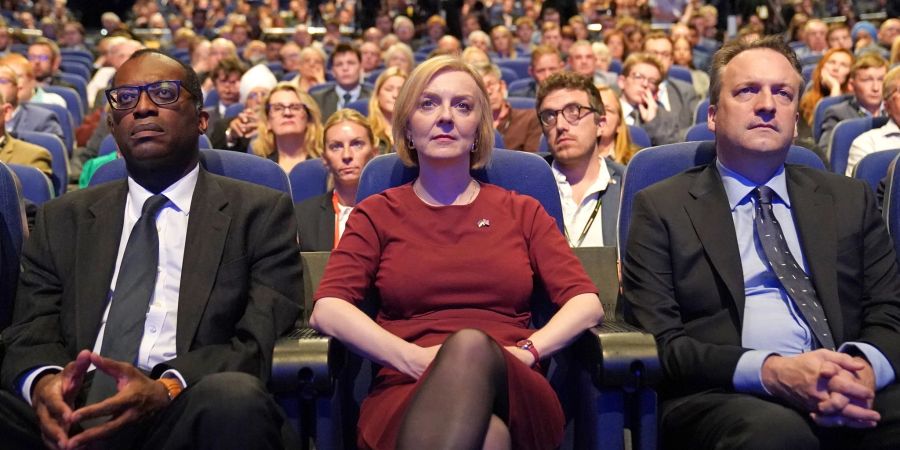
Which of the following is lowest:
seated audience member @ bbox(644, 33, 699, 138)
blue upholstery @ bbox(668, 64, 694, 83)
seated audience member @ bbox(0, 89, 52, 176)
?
blue upholstery @ bbox(668, 64, 694, 83)

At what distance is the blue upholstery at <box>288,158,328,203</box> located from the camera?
4.04 m

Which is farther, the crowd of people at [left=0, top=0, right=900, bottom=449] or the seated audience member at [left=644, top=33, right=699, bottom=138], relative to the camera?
the seated audience member at [left=644, top=33, right=699, bottom=138]

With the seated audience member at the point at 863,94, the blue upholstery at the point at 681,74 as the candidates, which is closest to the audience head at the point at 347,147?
the seated audience member at the point at 863,94

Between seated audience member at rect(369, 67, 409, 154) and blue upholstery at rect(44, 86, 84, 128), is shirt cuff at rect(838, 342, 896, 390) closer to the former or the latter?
seated audience member at rect(369, 67, 409, 154)

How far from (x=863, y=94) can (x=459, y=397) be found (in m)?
4.04

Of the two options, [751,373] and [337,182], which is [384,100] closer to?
[337,182]

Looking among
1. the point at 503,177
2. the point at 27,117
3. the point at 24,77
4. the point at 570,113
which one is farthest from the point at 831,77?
the point at 24,77

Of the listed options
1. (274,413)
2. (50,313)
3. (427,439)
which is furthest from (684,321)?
(50,313)

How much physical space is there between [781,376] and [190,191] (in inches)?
51.9

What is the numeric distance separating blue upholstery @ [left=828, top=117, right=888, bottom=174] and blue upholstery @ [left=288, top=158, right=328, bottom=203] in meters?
2.02

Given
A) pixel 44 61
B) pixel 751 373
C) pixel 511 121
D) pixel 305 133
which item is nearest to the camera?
pixel 751 373

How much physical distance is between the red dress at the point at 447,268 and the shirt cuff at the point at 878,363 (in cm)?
55

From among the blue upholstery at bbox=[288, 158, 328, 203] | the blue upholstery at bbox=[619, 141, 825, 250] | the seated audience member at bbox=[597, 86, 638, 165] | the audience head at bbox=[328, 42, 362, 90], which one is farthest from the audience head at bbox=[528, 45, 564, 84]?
the blue upholstery at bbox=[619, 141, 825, 250]

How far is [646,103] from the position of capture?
590 centimetres
